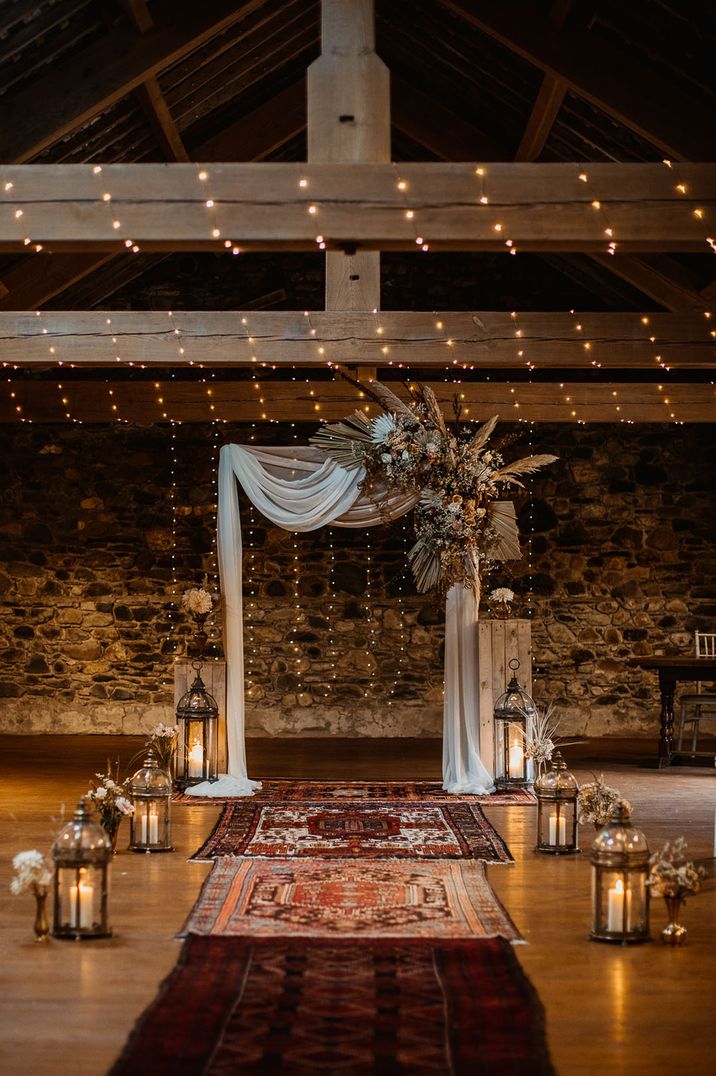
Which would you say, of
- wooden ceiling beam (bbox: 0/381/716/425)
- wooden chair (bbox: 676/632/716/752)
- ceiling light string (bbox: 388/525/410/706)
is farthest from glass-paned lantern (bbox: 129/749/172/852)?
ceiling light string (bbox: 388/525/410/706)

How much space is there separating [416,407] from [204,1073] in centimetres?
612

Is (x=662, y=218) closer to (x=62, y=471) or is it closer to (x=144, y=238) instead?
(x=144, y=238)

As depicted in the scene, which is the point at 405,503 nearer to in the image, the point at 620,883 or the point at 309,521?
the point at 309,521

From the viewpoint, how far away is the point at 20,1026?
11.9 feet

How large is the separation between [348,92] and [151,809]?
347 centimetres

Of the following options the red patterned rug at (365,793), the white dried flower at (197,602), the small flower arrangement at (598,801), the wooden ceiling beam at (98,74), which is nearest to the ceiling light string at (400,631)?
the red patterned rug at (365,793)

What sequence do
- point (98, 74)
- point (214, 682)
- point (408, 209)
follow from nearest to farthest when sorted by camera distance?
point (408, 209), point (98, 74), point (214, 682)

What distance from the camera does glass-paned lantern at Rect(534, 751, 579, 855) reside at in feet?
20.1

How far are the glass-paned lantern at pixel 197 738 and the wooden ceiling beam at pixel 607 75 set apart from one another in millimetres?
4477

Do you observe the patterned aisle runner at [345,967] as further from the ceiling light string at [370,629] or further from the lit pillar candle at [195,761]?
the ceiling light string at [370,629]

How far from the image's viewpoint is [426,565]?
9008 mm

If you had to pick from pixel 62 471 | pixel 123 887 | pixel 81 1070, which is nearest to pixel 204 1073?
pixel 81 1070

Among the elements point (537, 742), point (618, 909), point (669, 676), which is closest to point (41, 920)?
point (618, 909)

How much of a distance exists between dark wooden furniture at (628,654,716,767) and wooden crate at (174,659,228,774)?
10.7 feet
